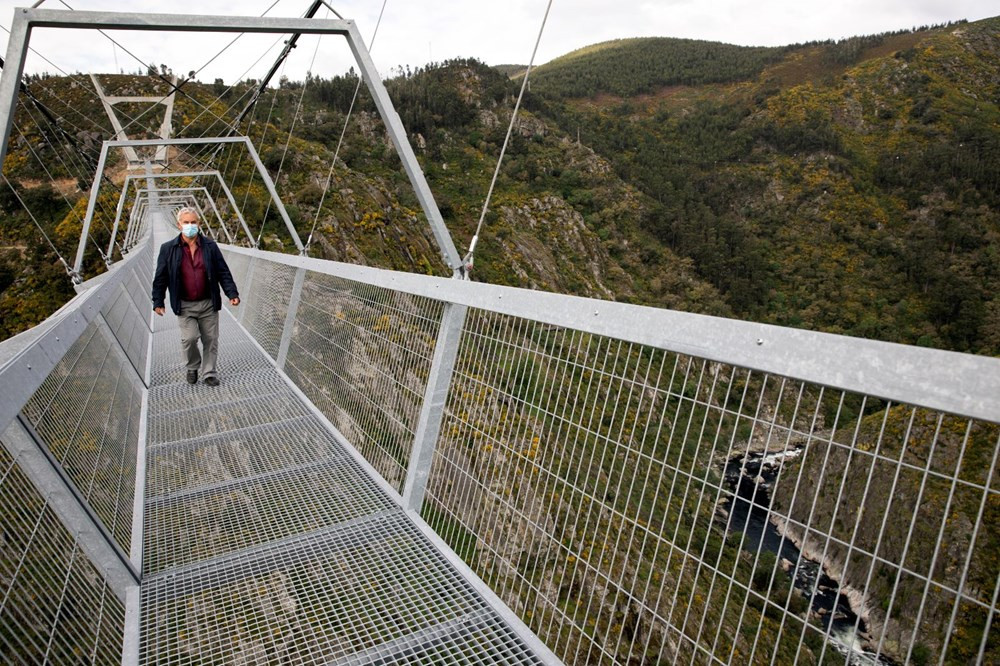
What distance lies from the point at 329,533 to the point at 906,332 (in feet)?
277

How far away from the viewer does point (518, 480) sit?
2531mm

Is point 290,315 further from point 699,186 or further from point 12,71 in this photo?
point 699,186

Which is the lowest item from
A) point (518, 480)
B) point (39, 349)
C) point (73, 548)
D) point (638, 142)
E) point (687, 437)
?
point (73, 548)

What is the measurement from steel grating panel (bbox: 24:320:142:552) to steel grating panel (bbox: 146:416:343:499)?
0.19 meters

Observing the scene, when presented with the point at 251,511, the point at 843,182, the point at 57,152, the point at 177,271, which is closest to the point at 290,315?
the point at 177,271

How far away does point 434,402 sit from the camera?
2883mm

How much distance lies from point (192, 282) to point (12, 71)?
6.89 ft

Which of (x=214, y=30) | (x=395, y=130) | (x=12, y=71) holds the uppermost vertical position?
(x=214, y=30)

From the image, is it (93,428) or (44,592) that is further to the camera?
(93,428)

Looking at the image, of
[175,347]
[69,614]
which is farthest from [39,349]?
[175,347]

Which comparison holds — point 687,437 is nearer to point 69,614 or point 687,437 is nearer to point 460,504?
point 460,504

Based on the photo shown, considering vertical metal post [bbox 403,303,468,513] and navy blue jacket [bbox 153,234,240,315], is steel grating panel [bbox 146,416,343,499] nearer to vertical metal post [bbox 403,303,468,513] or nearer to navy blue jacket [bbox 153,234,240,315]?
vertical metal post [bbox 403,303,468,513]

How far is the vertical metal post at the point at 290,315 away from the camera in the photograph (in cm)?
536

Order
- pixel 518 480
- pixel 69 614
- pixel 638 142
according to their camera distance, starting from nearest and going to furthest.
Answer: pixel 69 614, pixel 518 480, pixel 638 142
